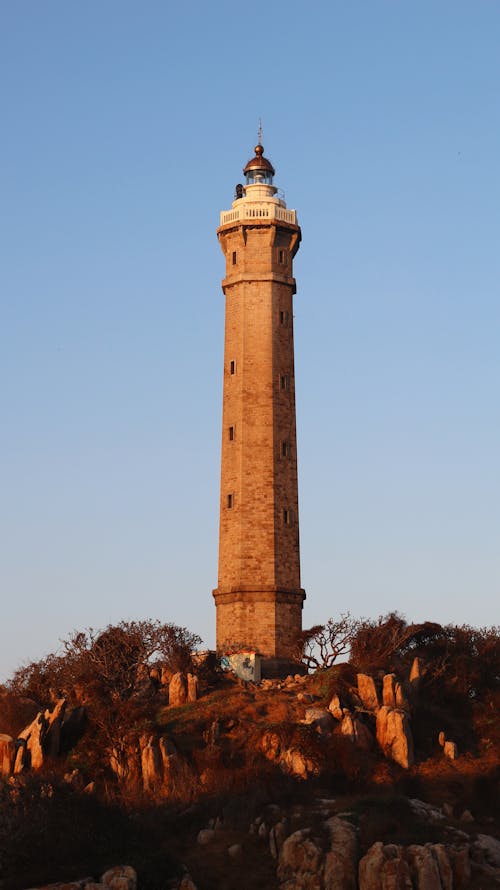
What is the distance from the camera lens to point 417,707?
5425 cm

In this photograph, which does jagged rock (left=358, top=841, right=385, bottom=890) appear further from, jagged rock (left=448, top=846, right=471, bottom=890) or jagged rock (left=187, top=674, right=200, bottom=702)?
jagged rock (left=187, top=674, right=200, bottom=702)

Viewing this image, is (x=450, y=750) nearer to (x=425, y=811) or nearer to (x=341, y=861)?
(x=425, y=811)

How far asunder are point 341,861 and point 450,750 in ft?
37.7

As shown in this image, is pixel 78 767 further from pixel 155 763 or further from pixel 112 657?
pixel 112 657

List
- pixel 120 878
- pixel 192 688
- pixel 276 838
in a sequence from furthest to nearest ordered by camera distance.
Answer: pixel 192 688
pixel 276 838
pixel 120 878

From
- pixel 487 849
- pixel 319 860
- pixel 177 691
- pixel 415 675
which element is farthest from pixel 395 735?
pixel 319 860

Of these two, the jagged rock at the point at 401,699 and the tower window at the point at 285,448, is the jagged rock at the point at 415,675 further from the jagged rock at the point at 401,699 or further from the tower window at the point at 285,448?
the tower window at the point at 285,448

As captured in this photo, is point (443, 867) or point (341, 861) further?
point (341, 861)

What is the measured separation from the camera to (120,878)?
39406 mm

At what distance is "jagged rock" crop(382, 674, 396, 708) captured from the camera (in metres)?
53.4

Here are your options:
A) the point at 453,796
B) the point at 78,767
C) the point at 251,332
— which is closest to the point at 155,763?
the point at 78,767

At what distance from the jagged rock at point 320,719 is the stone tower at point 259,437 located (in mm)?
9881

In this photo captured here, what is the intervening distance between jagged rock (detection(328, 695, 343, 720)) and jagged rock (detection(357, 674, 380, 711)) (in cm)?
141

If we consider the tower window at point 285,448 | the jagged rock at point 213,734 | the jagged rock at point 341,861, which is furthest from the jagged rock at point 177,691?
the tower window at point 285,448
